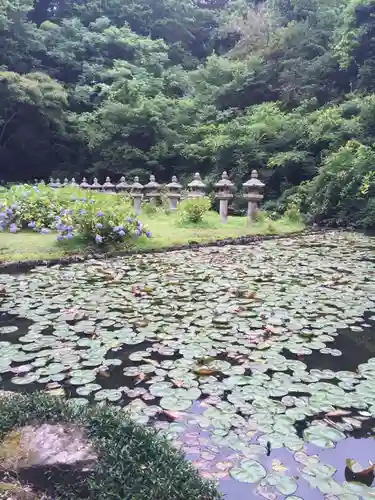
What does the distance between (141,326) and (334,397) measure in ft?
6.34

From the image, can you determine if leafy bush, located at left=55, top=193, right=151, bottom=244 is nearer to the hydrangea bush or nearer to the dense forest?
the hydrangea bush

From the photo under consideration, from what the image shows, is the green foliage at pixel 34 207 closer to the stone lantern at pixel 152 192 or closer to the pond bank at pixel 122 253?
the pond bank at pixel 122 253

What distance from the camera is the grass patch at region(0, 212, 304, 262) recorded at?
7.69 meters

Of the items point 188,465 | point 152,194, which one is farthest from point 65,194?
point 188,465

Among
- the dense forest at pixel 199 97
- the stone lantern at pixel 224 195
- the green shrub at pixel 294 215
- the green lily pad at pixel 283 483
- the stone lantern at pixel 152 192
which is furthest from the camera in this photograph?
the dense forest at pixel 199 97

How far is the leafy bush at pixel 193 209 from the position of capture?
11.0 meters

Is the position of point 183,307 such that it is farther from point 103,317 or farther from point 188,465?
point 188,465

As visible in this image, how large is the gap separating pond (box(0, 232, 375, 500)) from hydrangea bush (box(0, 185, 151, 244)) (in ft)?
4.78

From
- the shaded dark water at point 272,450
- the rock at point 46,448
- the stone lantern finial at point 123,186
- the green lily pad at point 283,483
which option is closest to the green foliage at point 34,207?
the stone lantern finial at point 123,186

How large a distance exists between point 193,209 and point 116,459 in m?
9.16

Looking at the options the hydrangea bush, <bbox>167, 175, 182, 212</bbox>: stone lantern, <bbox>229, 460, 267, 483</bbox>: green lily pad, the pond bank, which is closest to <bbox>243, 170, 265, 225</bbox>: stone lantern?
the pond bank

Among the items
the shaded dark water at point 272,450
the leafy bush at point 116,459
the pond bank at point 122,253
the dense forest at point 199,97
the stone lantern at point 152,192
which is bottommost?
the pond bank at point 122,253

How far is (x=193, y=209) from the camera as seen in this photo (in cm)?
1098

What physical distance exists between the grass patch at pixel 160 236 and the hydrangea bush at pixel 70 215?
0.59 feet
